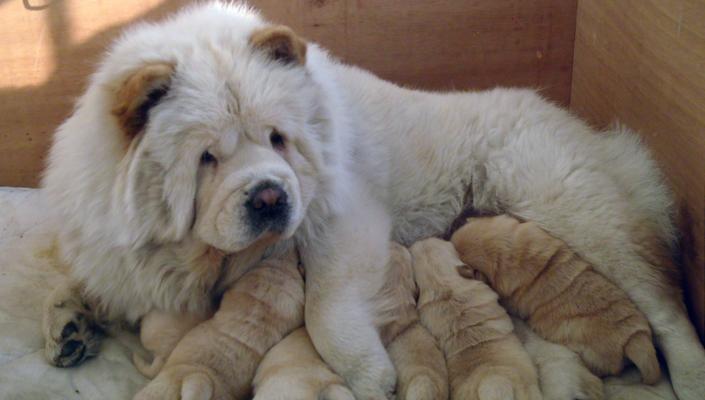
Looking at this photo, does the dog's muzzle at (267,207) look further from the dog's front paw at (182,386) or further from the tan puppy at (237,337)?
the dog's front paw at (182,386)

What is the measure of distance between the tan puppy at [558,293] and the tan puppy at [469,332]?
10 cm

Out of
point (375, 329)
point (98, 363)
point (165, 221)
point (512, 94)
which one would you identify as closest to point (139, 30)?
point (165, 221)

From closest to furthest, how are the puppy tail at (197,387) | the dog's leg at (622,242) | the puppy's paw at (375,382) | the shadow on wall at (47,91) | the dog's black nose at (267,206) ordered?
the puppy tail at (197,387), the dog's black nose at (267,206), the puppy's paw at (375,382), the dog's leg at (622,242), the shadow on wall at (47,91)

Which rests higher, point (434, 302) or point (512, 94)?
point (512, 94)

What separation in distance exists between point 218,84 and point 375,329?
0.93 meters

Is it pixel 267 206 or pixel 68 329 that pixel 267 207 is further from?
pixel 68 329

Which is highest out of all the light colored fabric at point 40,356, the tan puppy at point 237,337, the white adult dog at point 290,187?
the white adult dog at point 290,187

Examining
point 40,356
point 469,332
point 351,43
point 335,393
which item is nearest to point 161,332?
point 40,356

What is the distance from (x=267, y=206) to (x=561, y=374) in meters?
1.02

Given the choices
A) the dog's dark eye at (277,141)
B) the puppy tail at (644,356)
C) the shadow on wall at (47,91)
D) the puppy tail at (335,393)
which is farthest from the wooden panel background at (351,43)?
the puppy tail at (335,393)

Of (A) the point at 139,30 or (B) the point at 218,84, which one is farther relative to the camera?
(A) the point at 139,30

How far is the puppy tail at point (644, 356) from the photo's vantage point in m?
2.45

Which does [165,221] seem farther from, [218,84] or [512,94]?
[512,94]

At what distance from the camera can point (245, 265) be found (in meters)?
2.64
